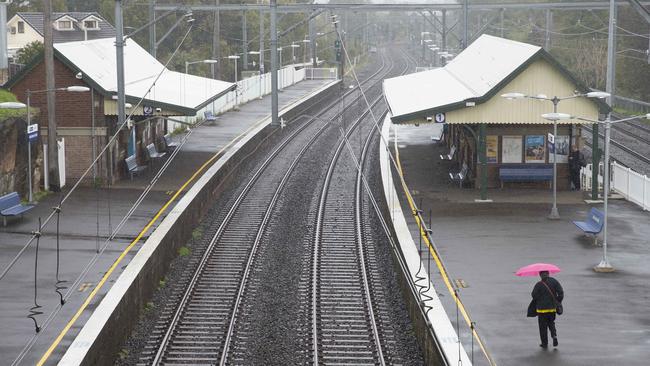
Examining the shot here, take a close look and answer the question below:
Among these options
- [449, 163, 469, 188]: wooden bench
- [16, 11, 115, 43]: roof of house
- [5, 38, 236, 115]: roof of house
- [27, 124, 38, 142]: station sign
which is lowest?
[449, 163, 469, 188]: wooden bench

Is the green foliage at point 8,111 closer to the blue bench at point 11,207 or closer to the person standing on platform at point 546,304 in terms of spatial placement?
the blue bench at point 11,207

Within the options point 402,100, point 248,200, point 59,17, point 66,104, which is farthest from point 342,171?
point 59,17

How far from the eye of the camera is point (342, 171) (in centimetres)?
4091

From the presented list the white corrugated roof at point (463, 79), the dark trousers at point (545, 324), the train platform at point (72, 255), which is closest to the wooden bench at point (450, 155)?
the white corrugated roof at point (463, 79)

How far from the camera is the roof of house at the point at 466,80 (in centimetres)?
3088

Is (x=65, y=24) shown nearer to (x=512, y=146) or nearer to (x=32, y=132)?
(x=32, y=132)

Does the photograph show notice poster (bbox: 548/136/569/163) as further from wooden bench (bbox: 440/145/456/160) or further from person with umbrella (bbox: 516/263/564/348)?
person with umbrella (bbox: 516/263/564/348)

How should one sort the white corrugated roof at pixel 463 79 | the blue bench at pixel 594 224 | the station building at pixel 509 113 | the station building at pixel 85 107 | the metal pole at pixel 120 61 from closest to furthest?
1. the blue bench at pixel 594 224
2. the station building at pixel 509 113
3. the metal pole at pixel 120 61
4. the white corrugated roof at pixel 463 79
5. the station building at pixel 85 107

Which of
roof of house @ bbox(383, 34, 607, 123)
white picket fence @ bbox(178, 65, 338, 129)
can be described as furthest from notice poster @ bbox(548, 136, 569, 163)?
white picket fence @ bbox(178, 65, 338, 129)

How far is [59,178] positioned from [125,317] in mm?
13196

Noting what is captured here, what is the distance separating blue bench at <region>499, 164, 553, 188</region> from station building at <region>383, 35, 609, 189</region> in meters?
0.11

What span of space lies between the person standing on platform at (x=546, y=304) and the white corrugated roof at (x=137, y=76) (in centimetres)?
1804

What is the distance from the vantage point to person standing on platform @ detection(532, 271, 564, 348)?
55.6 ft

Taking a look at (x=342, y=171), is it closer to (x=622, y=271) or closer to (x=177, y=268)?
(x=177, y=268)
